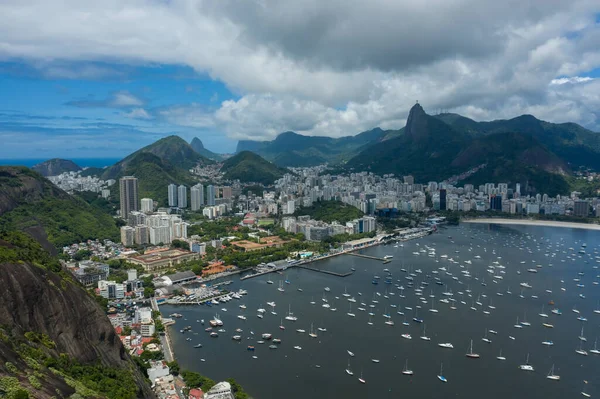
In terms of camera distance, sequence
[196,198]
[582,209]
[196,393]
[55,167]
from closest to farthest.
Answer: [196,393] → [582,209] → [196,198] → [55,167]

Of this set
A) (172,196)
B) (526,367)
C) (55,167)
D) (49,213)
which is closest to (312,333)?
(526,367)

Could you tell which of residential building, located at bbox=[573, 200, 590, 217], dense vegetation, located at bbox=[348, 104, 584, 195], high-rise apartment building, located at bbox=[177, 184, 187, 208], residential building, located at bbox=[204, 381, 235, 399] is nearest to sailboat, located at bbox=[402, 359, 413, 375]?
residential building, located at bbox=[204, 381, 235, 399]

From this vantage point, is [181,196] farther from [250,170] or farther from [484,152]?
[484,152]

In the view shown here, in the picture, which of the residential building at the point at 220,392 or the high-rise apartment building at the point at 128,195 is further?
the high-rise apartment building at the point at 128,195

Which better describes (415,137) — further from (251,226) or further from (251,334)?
(251,334)

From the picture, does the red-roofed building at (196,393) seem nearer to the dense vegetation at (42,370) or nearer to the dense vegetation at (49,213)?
the dense vegetation at (42,370)

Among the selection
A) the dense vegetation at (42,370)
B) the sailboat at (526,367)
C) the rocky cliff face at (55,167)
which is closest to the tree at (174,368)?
the dense vegetation at (42,370)
